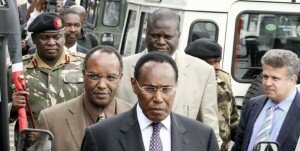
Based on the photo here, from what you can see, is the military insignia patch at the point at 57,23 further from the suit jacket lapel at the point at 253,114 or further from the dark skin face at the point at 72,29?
the dark skin face at the point at 72,29

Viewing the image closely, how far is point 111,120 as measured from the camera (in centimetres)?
489

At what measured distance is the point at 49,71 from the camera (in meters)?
7.02

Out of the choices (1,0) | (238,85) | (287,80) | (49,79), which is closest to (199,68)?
(287,80)

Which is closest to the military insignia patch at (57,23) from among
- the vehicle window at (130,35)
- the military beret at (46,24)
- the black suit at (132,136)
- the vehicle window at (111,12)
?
the military beret at (46,24)

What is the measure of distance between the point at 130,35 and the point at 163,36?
496 centimetres

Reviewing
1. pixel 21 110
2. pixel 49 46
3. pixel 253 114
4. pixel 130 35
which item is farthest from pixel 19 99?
pixel 130 35

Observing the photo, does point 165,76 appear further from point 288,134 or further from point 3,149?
point 288,134

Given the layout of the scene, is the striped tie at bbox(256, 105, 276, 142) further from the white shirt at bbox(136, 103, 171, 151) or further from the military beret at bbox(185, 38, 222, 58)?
the white shirt at bbox(136, 103, 171, 151)

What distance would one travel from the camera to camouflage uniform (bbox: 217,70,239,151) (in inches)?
301

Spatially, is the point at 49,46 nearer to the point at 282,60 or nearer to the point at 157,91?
the point at 282,60

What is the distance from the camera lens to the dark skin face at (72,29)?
9.77m

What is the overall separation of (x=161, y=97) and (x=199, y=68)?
1.98m

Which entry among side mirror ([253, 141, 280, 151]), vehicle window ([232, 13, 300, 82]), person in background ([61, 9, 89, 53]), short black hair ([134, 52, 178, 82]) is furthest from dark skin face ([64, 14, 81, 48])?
short black hair ([134, 52, 178, 82])

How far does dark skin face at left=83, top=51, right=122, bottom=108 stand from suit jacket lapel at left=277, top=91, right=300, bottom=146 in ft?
4.65
